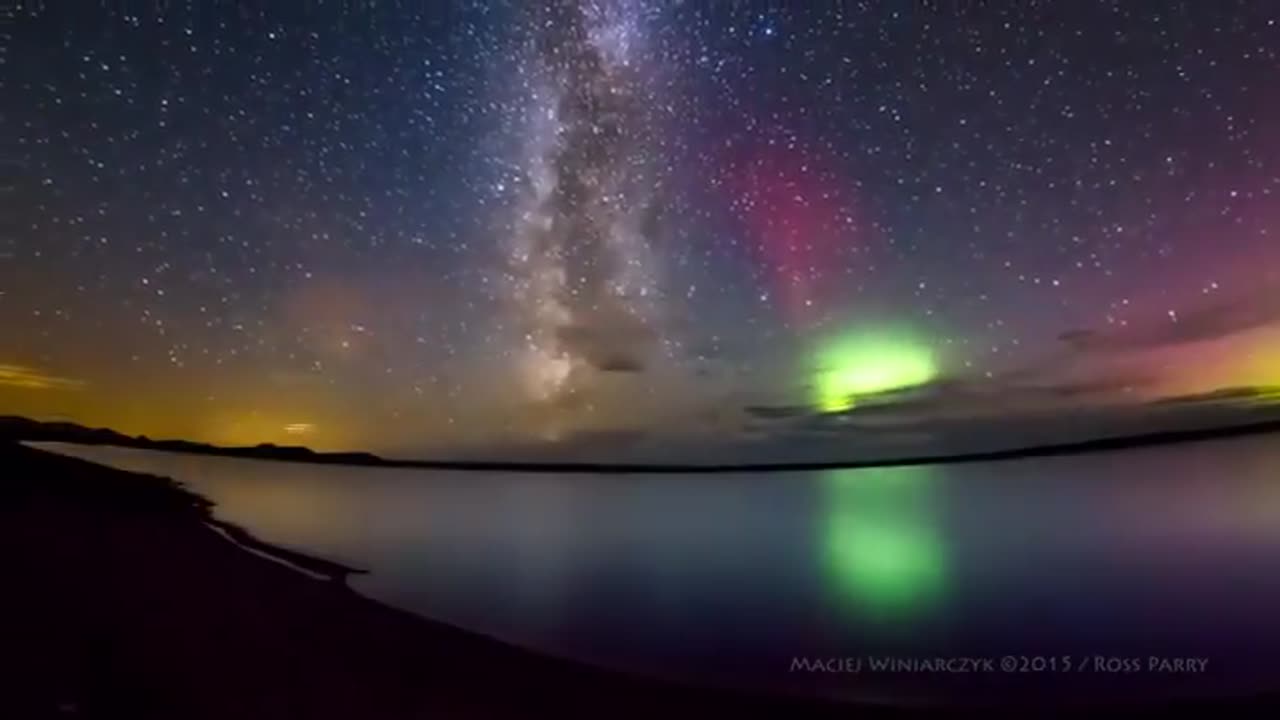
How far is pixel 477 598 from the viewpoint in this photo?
1.49 m

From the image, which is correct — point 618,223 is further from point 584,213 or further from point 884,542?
point 884,542

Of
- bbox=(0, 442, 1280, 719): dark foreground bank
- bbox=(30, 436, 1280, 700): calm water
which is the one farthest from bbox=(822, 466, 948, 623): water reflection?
bbox=(0, 442, 1280, 719): dark foreground bank

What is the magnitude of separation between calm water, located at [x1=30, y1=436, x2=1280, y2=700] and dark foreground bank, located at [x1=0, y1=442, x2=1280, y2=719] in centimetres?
3

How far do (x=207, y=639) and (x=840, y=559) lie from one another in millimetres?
847

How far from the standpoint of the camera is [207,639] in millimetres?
1444

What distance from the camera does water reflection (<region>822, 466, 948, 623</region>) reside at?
1.42 metres

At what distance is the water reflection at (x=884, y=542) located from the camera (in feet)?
4.66

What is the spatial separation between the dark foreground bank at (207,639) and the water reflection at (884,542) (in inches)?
8.7

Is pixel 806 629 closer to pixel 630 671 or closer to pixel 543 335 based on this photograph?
pixel 630 671

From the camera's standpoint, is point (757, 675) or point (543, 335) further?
point (543, 335)

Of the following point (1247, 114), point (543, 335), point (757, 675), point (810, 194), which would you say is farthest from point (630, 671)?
point (1247, 114)

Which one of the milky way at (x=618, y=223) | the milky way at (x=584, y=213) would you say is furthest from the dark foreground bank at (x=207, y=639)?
the milky way at (x=584, y=213)

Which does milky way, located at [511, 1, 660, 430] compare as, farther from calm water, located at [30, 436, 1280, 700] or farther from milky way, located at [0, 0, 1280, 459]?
calm water, located at [30, 436, 1280, 700]

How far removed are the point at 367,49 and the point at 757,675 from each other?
965 millimetres
